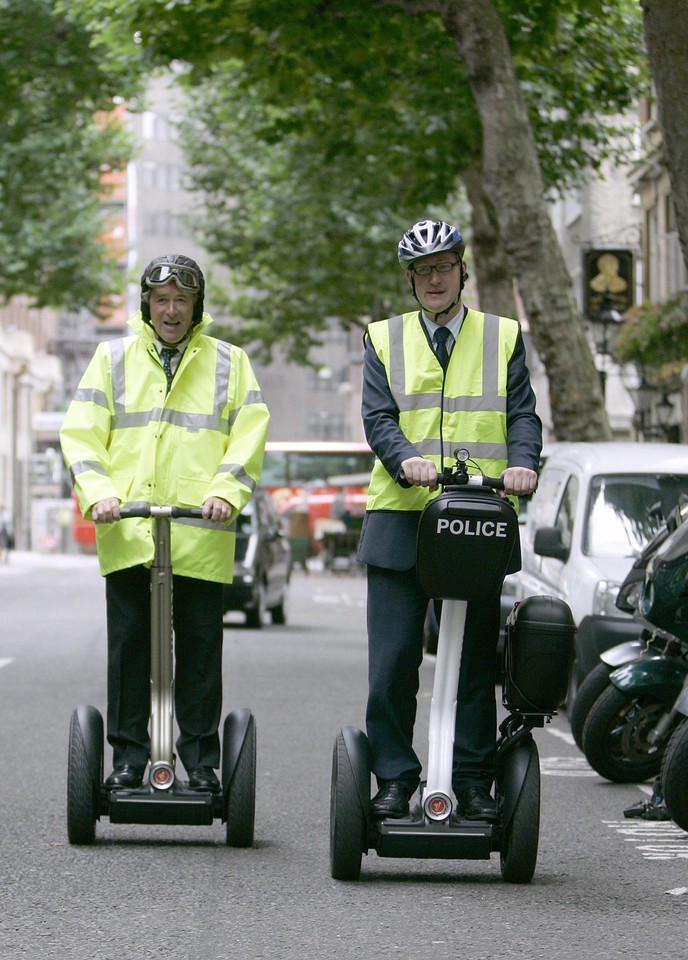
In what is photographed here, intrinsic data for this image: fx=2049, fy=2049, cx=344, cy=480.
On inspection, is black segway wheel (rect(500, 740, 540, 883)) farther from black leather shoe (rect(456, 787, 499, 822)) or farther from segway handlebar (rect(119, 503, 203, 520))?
segway handlebar (rect(119, 503, 203, 520))

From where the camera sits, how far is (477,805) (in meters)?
5.71

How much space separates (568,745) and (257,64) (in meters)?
10.1

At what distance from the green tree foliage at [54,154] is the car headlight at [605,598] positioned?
36.4 feet

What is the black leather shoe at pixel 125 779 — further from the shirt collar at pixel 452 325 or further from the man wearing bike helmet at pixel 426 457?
the shirt collar at pixel 452 325

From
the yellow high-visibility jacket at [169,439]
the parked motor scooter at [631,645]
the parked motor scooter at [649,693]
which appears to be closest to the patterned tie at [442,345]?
the yellow high-visibility jacket at [169,439]

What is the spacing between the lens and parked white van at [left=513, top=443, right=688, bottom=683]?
10852 millimetres

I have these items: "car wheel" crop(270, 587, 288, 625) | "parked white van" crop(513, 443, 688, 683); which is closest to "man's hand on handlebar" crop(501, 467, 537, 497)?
"parked white van" crop(513, 443, 688, 683)

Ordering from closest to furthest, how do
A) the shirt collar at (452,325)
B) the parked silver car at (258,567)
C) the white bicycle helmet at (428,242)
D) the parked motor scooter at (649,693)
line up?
1. the white bicycle helmet at (428,242)
2. the shirt collar at (452,325)
3. the parked motor scooter at (649,693)
4. the parked silver car at (258,567)

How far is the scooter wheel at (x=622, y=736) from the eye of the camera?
832 centimetres

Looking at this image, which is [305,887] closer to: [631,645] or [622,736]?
[622,736]

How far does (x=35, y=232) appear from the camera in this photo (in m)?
37.7

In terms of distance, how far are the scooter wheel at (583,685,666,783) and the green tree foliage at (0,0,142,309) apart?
43.6ft

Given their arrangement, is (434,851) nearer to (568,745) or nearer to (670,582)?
(670,582)

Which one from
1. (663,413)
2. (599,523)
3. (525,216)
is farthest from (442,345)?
(663,413)
